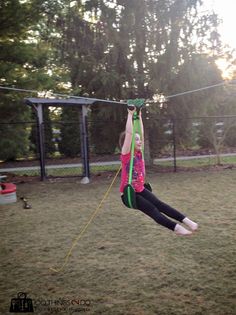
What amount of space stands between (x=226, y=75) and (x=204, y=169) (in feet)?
10.6

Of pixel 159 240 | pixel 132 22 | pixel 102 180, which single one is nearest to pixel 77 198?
pixel 102 180

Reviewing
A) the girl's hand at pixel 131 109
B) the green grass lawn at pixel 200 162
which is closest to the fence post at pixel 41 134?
the green grass lawn at pixel 200 162

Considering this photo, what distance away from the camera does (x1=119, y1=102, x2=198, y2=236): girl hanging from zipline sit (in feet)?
11.6

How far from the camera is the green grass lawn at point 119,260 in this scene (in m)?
3.28

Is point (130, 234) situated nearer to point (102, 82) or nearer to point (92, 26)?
point (102, 82)

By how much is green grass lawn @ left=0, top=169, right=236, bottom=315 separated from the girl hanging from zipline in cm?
61

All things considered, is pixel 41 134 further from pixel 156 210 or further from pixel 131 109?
pixel 156 210

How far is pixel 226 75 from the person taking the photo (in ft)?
41.7

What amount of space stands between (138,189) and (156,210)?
28 cm

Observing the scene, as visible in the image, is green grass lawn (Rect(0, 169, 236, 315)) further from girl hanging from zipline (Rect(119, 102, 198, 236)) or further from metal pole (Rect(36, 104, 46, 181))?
metal pole (Rect(36, 104, 46, 181))

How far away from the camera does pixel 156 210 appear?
3561 millimetres
